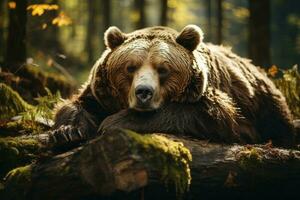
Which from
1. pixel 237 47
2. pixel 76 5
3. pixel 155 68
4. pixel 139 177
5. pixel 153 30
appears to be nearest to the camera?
pixel 139 177

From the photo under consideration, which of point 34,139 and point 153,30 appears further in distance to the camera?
point 153,30

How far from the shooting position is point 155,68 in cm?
576

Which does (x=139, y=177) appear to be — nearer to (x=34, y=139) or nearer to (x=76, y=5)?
(x=34, y=139)

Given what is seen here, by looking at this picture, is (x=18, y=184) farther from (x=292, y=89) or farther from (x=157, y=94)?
(x=292, y=89)

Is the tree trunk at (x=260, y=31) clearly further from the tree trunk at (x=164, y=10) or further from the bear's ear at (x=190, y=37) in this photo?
the tree trunk at (x=164, y=10)

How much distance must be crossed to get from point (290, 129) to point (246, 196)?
3009mm

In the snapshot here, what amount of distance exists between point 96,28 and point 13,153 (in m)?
29.5

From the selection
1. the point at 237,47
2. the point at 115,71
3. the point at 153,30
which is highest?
the point at 153,30

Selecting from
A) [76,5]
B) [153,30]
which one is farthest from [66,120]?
[76,5]

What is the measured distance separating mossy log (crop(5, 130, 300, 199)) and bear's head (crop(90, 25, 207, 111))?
0.98 meters

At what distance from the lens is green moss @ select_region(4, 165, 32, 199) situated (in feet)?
14.8

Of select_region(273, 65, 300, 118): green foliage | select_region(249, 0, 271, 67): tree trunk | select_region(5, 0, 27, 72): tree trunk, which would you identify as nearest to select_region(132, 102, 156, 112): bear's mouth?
select_region(273, 65, 300, 118): green foliage

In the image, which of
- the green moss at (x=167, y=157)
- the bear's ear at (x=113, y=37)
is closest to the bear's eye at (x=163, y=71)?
the bear's ear at (x=113, y=37)

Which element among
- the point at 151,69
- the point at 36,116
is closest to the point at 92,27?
the point at 36,116
